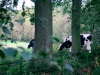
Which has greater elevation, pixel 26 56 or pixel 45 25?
pixel 26 56

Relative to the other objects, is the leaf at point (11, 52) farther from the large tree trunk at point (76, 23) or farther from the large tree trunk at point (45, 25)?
the large tree trunk at point (76, 23)

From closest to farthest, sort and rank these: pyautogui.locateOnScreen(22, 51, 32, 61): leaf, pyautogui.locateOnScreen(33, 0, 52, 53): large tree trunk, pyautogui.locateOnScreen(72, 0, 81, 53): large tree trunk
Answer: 1. pyautogui.locateOnScreen(22, 51, 32, 61): leaf
2. pyautogui.locateOnScreen(33, 0, 52, 53): large tree trunk
3. pyautogui.locateOnScreen(72, 0, 81, 53): large tree trunk

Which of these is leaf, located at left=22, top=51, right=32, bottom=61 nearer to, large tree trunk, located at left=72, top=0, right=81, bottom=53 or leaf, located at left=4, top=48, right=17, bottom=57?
leaf, located at left=4, top=48, right=17, bottom=57

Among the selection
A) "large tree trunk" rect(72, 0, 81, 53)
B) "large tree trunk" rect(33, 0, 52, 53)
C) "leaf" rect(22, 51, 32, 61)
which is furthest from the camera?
"large tree trunk" rect(72, 0, 81, 53)

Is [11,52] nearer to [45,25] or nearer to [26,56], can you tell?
[26,56]

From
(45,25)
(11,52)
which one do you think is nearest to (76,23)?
(45,25)

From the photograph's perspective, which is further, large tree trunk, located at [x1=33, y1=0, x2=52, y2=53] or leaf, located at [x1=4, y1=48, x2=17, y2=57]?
large tree trunk, located at [x1=33, y1=0, x2=52, y2=53]

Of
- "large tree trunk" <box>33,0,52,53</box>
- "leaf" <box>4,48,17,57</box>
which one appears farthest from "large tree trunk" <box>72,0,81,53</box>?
"leaf" <box>4,48,17,57</box>

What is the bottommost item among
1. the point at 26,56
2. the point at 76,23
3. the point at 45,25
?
the point at 76,23

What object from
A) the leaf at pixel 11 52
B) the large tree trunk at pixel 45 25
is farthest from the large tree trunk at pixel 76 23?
the leaf at pixel 11 52

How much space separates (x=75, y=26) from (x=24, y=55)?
13915 mm

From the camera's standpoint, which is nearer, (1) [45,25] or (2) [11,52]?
(2) [11,52]

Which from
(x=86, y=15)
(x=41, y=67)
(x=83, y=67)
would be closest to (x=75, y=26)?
(x=86, y=15)

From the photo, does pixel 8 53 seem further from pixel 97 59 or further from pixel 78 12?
pixel 78 12
